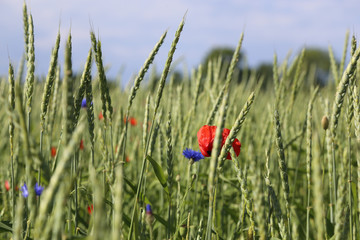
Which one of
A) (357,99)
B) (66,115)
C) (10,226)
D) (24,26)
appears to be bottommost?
(10,226)

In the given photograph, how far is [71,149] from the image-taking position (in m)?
0.34

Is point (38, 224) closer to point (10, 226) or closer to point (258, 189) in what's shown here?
point (258, 189)

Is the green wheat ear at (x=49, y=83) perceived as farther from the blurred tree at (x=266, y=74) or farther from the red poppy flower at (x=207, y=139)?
the blurred tree at (x=266, y=74)

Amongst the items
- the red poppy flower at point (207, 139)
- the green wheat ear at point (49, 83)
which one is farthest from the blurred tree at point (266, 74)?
the green wheat ear at point (49, 83)

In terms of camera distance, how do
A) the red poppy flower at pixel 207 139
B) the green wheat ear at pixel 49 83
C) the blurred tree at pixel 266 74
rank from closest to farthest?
the green wheat ear at pixel 49 83
the red poppy flower at pixel 207 139
the blurred tree at pixel 266 74

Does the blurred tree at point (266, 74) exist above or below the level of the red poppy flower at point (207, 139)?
above

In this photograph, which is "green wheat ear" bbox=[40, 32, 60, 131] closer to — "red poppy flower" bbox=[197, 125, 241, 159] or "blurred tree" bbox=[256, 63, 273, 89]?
"red poppy flower" bbox=[197, 125, 241, 159]

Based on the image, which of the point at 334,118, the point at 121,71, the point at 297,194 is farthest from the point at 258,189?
the point at 121,71

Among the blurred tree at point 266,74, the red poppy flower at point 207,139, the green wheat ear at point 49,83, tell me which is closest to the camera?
the green wheat ear at point 49,83

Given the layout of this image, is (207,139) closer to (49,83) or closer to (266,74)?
(49,83)

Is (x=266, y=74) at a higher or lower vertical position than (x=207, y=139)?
higher

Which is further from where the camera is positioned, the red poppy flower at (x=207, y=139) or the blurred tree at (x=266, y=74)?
the blurred tree at (x=266, y=74)

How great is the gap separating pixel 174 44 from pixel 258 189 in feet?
1.16

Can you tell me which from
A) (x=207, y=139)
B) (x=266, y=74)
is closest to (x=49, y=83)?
(x=207, y=139)
